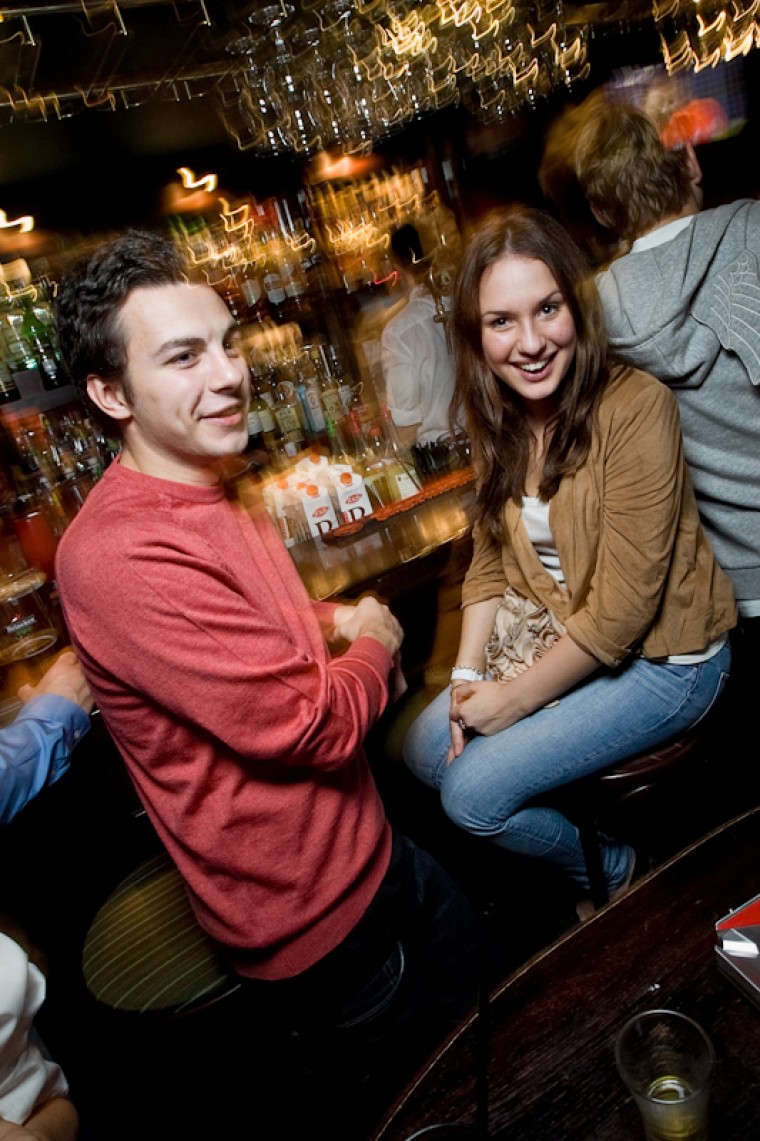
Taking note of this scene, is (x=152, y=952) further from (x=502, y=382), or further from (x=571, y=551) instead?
(x=502, y=382)

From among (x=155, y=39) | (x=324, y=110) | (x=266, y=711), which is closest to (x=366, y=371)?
(x=324, y=110)

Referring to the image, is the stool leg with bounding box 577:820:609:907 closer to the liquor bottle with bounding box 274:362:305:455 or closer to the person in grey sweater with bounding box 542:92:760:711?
the person in grey sweater with bounding box 542:92:760:711

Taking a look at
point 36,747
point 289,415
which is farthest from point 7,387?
point 36,747

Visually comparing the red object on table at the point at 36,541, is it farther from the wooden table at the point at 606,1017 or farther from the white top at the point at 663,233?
the wooden table at the point at 606,1017

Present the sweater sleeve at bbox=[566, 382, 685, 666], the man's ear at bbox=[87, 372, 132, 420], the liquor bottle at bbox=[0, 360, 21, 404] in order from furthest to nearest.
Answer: the liquor bottle at bbox=[0, 360, 21, 404], the sweater sleeve at bbox=[566, 382, 685, 666], the man's ear at bbox=[87, 372, 132, 420]

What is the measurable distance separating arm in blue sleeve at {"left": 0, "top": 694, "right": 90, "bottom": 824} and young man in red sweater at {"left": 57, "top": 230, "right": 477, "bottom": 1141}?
0.30 m

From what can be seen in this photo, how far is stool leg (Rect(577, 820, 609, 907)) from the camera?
2006 mm

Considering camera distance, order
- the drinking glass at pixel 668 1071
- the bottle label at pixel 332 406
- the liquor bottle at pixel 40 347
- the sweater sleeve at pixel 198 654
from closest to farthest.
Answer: the drinking glass at pixel 668 1071 < the sweater sleeve at pixel 198 654 < the liquor bottle at pixel 40 347 < the bottle label at pixel 332 406

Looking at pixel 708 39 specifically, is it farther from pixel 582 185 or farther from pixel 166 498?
pixel 166 498

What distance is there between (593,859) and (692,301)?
4.40 feet

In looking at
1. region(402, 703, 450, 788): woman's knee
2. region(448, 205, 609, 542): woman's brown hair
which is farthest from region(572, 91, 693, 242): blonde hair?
region(402, 703, 450, 788): woman's knee

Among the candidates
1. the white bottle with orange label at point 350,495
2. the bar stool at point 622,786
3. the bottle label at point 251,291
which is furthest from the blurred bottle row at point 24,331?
the bar stool at point 622,786

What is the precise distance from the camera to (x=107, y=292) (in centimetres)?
138

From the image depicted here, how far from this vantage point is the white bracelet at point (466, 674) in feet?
7.20
